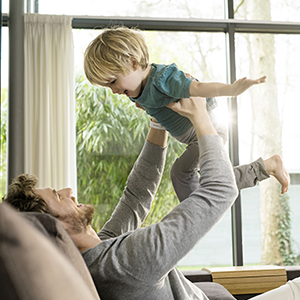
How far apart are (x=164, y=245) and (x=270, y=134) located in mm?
2870

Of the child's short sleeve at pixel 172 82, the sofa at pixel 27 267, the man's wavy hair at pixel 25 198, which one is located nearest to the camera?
the sofa at pixel 27 267

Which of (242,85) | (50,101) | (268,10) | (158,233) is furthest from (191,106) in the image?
(268,10)

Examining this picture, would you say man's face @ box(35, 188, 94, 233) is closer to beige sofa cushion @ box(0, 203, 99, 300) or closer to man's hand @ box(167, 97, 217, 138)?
man's hand @ box(167, 97, 217, 138)

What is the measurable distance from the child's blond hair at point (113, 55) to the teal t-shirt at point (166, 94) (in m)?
0.12

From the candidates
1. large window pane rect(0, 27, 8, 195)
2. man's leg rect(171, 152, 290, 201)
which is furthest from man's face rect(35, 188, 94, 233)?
large window pane rect(0, 27, 8, 195)

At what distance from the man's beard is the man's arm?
251 mm

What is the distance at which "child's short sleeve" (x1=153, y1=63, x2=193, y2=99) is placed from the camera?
146 centimetres

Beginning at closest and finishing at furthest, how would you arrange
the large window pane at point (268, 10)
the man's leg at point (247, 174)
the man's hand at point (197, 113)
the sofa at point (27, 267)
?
the sofa at point (27, 267)
the man's hand at point (197, 113)
the man's leg at point (247, 174)
the large window pane at point (268, 10)

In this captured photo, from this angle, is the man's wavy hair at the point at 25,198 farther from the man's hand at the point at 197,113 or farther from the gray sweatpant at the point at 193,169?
the gray sweatpant at the point at 193,169

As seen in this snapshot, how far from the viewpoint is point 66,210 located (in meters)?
1.20

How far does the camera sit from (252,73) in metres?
3.56

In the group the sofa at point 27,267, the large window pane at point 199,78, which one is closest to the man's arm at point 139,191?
the sofa at point 27,267

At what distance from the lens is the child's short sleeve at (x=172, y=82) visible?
1.46 meters

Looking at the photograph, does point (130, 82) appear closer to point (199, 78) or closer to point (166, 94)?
point (166, 94)
